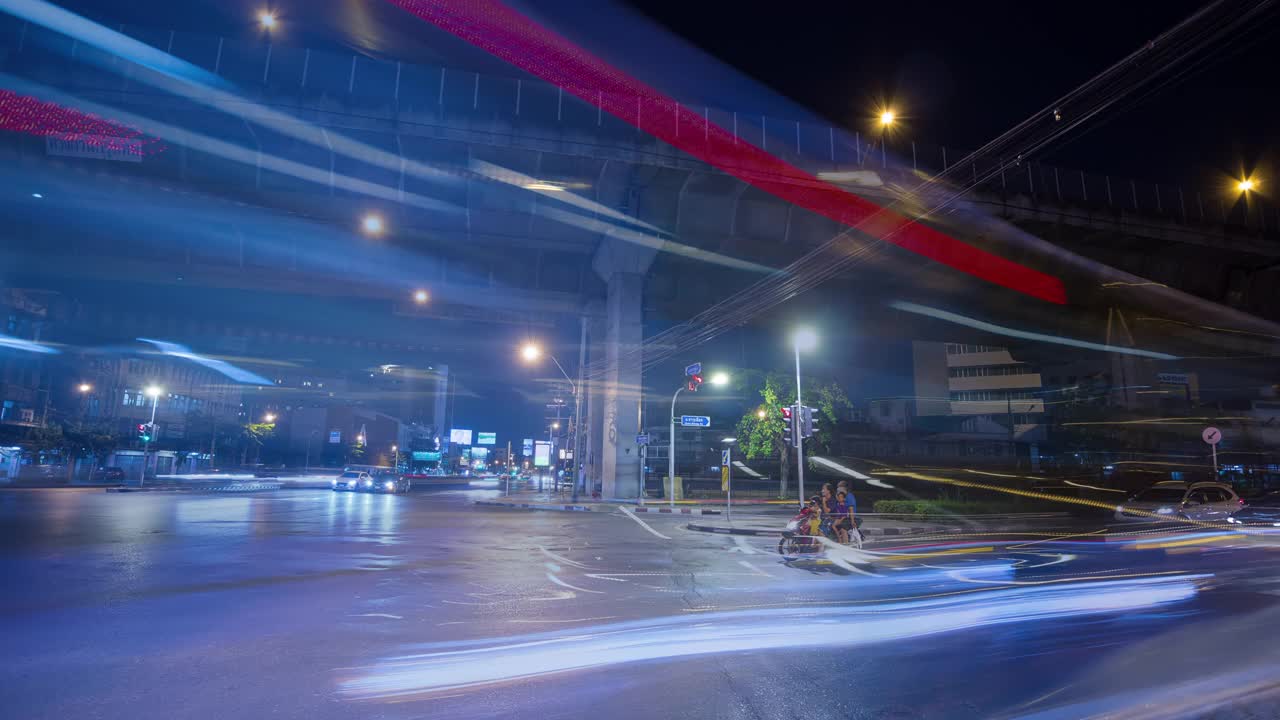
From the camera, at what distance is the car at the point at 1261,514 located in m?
17.8

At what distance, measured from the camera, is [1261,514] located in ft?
68.4

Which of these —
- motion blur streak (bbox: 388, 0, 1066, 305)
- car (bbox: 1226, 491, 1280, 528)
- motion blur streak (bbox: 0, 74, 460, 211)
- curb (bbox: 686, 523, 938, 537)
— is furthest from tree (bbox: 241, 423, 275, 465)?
car (bbox: 1226, 491, 1280, 528)

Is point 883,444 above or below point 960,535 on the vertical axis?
above

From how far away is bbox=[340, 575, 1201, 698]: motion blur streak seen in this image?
16.9 feet

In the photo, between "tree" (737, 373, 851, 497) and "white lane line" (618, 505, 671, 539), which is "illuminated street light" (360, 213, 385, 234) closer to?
"white lane line" (618, 505, 671, 539)

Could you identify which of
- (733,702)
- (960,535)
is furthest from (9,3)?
(960,535)

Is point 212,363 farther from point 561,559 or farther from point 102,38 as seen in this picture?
point 561,559

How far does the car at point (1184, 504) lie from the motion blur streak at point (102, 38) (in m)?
32.5

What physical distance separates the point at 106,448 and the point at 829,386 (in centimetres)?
5229

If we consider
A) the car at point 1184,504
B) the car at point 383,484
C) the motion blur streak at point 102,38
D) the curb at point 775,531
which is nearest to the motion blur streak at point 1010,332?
the car at point 1184,504

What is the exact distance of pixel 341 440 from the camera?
11012 centimetres

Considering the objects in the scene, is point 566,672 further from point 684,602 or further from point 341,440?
point 341,440

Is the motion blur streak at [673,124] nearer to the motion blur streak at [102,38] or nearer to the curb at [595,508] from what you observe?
the motion blur streak at [102,38]

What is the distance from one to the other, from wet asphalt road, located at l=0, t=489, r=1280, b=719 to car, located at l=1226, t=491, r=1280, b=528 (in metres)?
6.62
